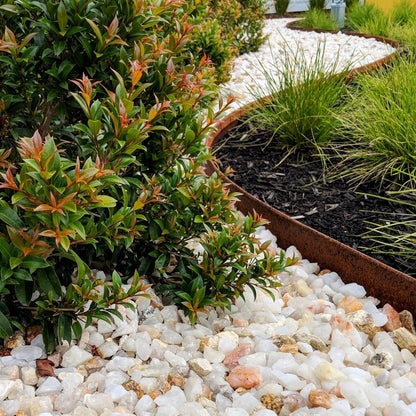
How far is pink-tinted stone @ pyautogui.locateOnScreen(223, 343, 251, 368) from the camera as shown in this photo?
6.66 feet

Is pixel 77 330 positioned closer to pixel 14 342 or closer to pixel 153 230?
pixel 14 342

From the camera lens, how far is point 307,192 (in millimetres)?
3363

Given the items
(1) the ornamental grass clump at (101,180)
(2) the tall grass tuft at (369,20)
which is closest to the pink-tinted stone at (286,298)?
(1) the ornamental grass clump at (101,180)

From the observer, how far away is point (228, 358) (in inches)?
80.8


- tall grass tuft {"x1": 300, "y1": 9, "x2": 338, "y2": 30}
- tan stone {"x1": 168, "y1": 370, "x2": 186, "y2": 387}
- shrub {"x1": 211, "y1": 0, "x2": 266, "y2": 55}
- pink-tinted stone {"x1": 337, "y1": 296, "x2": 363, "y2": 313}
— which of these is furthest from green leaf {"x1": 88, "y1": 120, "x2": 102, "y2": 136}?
tall grass tuft {"x1": 300, "y1": 9, "x2": 338, "y2": 30}

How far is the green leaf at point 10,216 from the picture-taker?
164 centimetres

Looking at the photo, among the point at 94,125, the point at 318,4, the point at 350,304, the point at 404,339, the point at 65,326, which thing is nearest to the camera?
the point at 94,125

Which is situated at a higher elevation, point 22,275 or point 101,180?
Answer: point 101,180

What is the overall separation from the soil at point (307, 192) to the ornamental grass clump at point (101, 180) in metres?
0.89

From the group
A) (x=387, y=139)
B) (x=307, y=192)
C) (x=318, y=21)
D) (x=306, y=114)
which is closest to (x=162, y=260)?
(x=307, y=192)

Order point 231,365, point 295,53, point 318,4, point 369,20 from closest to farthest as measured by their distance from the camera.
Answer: point 231,365 < point 295,53 < point 369,20 < point 318,4

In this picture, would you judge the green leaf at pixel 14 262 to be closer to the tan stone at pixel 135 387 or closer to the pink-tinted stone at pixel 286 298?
the tan stone at pixel 135 387

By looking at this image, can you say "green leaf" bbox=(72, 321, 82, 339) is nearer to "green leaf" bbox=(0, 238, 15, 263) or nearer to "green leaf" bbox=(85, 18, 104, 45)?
"green leaf" bbox=(0, 238, 15, 263)

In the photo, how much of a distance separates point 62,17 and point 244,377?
132 centimetres
